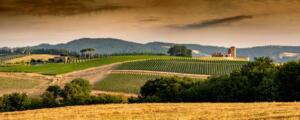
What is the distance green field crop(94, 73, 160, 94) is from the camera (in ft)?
411

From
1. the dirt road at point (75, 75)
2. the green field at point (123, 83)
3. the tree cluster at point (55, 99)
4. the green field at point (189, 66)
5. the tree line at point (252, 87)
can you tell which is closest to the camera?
the tree line at point (252, 87)

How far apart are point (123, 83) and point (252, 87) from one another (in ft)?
247

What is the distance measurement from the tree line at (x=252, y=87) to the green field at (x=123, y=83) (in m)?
41.7

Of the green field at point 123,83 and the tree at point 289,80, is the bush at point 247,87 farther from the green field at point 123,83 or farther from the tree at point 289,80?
the green field at point 123,83

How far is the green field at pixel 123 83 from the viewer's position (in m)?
125

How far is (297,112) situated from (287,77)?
32.4m

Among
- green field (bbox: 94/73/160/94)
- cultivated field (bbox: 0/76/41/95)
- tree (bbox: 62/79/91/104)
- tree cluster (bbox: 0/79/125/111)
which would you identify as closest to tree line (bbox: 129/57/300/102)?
tree cluster (bbox: 0/79/125/111)

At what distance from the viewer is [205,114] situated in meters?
27.0

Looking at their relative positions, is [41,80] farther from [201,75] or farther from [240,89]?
[240,89]

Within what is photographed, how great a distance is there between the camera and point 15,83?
147625 mm

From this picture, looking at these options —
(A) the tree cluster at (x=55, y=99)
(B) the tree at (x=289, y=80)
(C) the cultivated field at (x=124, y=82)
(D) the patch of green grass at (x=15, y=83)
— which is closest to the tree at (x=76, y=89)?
(A) the tree cluster at (x=55, y=99)

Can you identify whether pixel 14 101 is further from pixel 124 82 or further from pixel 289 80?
pixel 289 80

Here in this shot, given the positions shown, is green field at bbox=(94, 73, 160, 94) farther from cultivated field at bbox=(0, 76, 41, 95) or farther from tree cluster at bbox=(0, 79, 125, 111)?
cultivated field at bbox=(0, 76, 41, 95)

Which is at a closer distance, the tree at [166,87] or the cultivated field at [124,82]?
the tree at [166,87]
